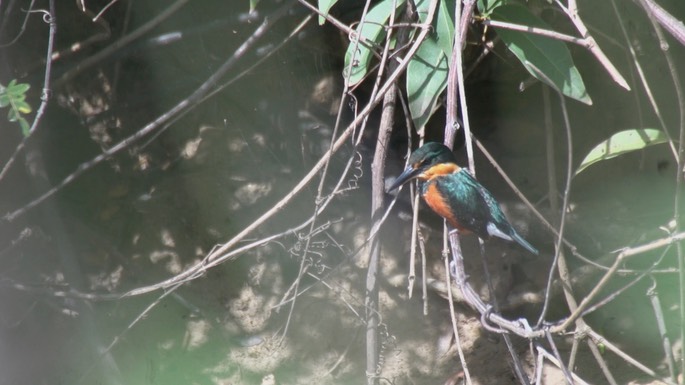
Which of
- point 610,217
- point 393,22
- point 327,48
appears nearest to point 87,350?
point 327,48

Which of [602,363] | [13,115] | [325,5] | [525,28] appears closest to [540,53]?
[525,28]

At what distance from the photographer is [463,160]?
235 cm

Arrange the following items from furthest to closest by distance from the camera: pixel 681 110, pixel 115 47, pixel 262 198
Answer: pixel 262 198
pixel 115 47
pixel 681 110

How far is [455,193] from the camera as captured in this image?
6.52 feet

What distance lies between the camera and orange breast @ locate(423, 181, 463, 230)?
78.7 inches

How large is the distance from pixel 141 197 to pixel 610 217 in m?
1.52

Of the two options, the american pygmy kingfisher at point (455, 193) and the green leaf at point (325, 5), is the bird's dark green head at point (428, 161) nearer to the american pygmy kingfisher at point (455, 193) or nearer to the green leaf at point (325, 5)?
the american pygmy kingfisher at point (455, 193)

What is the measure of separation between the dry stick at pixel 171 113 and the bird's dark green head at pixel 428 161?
0.57 meters

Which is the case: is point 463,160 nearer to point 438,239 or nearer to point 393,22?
point 438,239

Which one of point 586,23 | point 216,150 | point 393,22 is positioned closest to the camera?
point 393,22

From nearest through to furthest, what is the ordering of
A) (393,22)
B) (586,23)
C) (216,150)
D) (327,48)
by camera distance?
(393,22) < (586,23) < (327,48) < (216,150)

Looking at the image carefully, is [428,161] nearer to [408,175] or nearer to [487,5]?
[408,175]

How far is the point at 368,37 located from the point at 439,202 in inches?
18.9

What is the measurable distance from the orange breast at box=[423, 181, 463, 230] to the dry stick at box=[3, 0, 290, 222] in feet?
2.14
